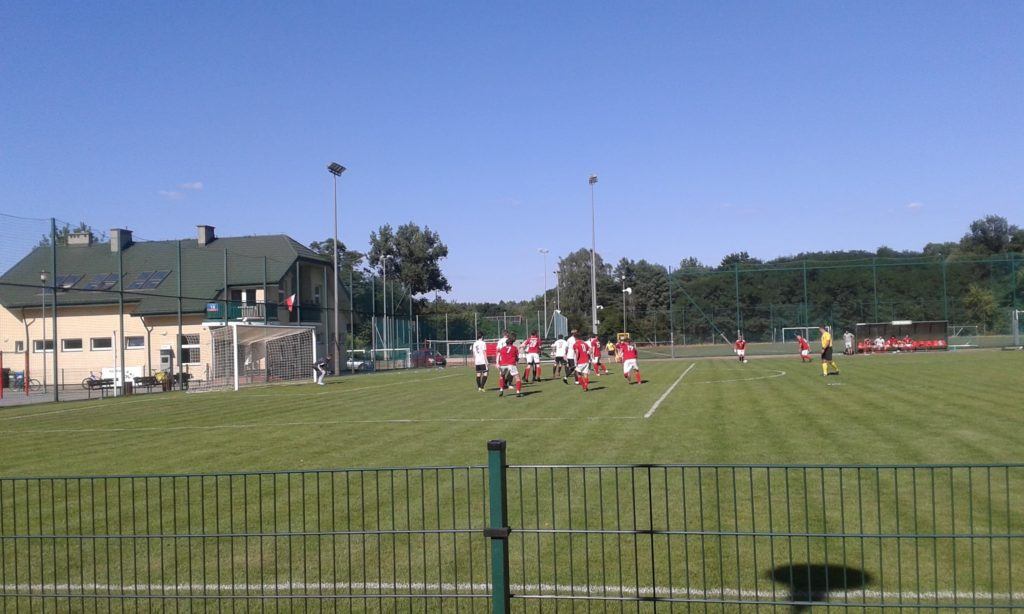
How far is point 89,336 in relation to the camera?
4353 centimetres

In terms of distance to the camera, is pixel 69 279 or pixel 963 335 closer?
pixel 69 279

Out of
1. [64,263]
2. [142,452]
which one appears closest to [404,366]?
[64,263]

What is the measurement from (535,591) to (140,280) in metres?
42.9

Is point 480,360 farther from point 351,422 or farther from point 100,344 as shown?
point 100,344

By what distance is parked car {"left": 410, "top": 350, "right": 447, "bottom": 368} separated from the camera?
60.4 meters

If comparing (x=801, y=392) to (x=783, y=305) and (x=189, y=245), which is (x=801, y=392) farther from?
(x=189, y=245)

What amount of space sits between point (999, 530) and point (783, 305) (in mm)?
52365

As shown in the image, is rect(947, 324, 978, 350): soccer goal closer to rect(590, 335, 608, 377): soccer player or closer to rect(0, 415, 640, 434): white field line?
rect(590, 335, 608, 377): soccer player

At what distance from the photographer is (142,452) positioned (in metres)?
14.1

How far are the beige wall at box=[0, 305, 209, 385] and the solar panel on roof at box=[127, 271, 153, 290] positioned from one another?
3.85ft

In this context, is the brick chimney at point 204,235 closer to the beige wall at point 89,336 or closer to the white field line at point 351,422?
the beige wall at point 89,336

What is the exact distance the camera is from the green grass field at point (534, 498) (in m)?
6.05

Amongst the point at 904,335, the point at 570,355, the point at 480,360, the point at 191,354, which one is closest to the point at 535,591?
the point at 480,360

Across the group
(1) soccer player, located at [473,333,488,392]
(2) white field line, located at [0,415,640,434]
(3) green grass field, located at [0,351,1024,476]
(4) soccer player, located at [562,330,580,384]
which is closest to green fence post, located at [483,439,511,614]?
(3) green grass field, located at [0,351,1024,476]
